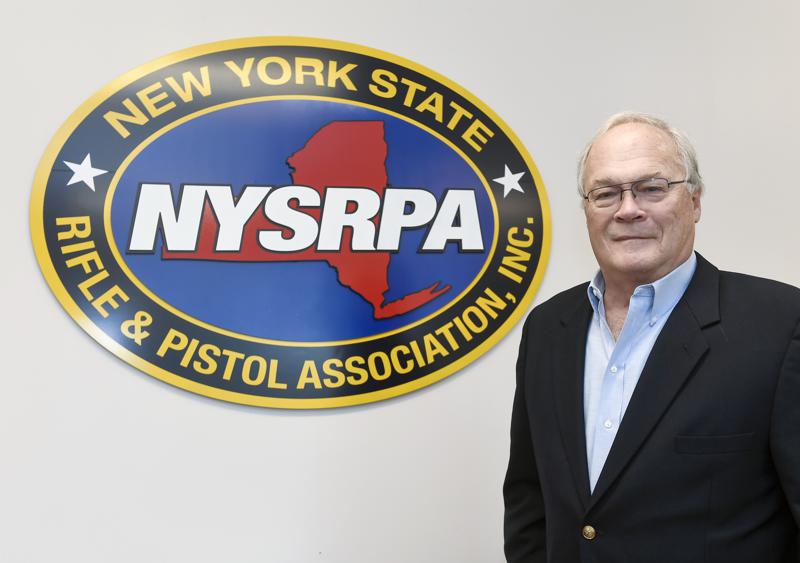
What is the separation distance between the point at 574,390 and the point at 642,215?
1.07 ft

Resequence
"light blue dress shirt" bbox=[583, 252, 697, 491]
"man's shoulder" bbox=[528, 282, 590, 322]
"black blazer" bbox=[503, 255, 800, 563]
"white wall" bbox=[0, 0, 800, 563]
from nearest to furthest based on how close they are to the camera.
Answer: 1. "black blazer" bbox=[503, 255, 800, 563]
2. "light blue dress shirt" bbox=[583, 252, 697, 491]
3. "man's shoulder" bbox=[528, 282, 590, 322]
4. "white wall" bbox=[0, 0, 800, 563]

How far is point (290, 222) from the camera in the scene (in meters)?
1.76

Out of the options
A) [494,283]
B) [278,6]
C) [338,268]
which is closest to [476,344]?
[494,283]

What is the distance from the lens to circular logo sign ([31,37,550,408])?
5.44 feet

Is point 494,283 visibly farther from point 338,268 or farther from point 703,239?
point 703,239

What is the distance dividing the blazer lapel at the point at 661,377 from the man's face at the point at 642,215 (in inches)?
3.8

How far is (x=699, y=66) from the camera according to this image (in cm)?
204

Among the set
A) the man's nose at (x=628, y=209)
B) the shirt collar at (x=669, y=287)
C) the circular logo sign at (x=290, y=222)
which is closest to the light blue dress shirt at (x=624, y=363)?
the shirt collar at (x=669, y=287)

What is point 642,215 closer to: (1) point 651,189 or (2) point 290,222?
(1) point 651,189

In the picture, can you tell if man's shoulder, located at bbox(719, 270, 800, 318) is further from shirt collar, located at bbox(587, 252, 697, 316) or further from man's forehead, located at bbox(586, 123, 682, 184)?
man's forehead, located at bbox(586, 123, 682, 184)

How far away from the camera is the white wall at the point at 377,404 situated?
5.32 ft

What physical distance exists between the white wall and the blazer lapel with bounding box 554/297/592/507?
0.53 metres

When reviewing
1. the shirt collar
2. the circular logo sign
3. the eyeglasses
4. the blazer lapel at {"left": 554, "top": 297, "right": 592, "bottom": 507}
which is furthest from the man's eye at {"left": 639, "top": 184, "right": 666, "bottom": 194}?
the circular logo sign

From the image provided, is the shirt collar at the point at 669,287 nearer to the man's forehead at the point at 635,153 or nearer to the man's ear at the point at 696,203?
the man's ear at the point at 696,203
